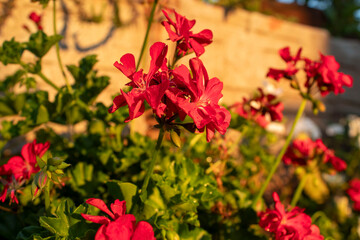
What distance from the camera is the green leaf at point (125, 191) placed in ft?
2.17

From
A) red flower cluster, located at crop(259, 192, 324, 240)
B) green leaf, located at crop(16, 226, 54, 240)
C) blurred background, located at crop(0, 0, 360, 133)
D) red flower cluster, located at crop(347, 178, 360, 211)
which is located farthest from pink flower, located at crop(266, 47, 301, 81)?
red flower cluster, located at crop(347, 178, 360, 211)

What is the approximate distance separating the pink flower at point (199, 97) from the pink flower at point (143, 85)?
23 millimetres

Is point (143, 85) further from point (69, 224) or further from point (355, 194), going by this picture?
point (355, 194)

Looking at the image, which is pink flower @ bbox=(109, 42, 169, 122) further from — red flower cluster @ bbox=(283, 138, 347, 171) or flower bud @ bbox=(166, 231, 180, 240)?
red flower cluster @ bbox=(283, 138, 347, 171)

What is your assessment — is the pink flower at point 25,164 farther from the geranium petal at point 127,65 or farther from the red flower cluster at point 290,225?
the red flower cluster at point 290,225

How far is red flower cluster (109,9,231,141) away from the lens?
0.52m

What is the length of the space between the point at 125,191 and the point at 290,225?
15.6 inches

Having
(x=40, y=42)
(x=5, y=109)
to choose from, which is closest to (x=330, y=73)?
(x=40, y=42)

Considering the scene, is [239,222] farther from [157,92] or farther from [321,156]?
[157,92]

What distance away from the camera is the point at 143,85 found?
0.57m

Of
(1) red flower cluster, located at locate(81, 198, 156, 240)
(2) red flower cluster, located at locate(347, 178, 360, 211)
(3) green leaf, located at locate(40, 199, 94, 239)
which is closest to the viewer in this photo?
(1) red flower cluster, located at locate(81, 198, 156, 240)

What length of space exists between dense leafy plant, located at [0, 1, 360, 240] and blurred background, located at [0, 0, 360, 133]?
0.37 meters

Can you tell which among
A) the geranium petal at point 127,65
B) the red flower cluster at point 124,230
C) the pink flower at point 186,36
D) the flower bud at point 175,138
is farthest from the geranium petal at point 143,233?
the pink flower at point 186,36

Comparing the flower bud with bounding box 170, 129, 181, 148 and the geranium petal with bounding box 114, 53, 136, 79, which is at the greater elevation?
the geranium petal with bounding box 114, 53, 136, 79
